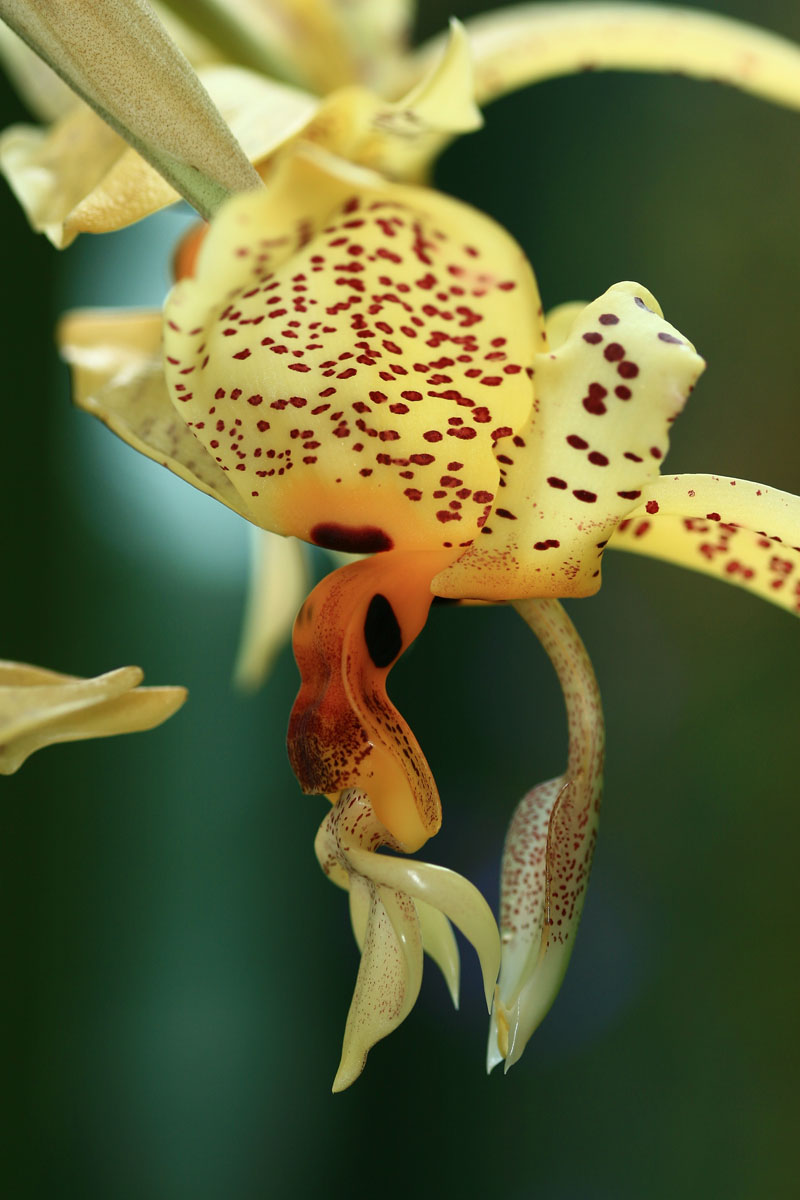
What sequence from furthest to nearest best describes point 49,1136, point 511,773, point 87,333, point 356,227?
point 49,1136 < point 511,773 < point 87,333 < point 356,227

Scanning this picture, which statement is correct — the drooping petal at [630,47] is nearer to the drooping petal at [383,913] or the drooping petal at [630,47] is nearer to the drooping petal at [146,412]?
the drooping petal at [146,412]

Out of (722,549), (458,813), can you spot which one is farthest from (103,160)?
(458,813)

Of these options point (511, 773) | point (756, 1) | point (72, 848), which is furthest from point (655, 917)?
point (756, 1)

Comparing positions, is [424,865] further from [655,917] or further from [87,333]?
[655,917]

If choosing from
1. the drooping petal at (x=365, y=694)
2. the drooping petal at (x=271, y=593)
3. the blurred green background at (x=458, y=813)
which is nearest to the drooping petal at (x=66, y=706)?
the drooping petal at (x=365, y=694)

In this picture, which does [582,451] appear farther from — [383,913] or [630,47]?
[630,47]

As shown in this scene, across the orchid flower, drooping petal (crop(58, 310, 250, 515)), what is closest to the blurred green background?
the orchid flower
